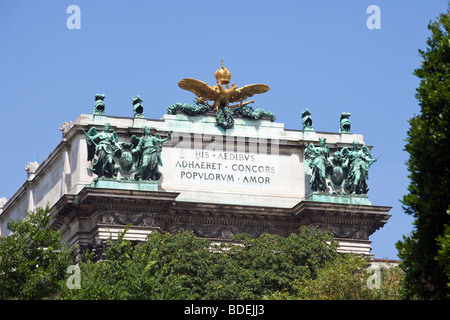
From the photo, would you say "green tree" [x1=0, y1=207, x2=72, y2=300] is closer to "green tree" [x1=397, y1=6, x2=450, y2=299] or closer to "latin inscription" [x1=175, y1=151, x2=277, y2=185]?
"latin inscription" [x1=175, y1=151, x2=277, y2=185]

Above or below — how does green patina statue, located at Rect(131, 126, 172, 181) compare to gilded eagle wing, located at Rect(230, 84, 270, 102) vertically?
below

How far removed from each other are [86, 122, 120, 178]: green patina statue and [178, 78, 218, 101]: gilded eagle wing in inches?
219

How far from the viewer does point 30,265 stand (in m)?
60.3

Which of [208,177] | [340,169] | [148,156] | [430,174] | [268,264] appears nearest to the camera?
[430,174]

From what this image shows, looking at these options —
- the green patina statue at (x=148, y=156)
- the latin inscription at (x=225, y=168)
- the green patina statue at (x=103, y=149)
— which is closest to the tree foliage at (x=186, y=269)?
the latin inscription at (x=225, y=168)

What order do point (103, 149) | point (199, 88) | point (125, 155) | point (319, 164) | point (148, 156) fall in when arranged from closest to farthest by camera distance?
point (103, 149) → point (148, 156) → point (125, 155) → point (319, 164) → point (199, 88)

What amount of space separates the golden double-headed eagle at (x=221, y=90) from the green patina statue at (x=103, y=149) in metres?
5.76

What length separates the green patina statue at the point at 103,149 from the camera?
76.3 metres

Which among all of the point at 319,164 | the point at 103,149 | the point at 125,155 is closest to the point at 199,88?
the point at 125,155

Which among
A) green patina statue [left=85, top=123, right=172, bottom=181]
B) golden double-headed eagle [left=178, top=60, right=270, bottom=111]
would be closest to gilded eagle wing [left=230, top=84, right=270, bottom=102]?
golden double-headed eagle [left=178, top=60, right=270, bottom=111]

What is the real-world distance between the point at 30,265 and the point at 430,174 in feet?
78.7

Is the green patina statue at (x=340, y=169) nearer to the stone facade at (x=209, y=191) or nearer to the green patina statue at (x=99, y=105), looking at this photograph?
the stone facade at (x=209, y=191)

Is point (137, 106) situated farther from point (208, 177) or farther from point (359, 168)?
point (359, 168)

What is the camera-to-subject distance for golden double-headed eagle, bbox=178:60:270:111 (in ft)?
264
